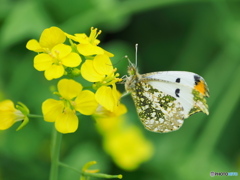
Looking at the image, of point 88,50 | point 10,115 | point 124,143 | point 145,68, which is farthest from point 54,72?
point 145,68

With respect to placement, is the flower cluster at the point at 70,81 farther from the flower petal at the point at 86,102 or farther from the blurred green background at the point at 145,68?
the blurred green background at the point at 145,68

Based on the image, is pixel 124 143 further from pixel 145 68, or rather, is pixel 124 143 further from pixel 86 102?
pixel 86 102

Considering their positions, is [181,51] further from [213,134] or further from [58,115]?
[58,115]

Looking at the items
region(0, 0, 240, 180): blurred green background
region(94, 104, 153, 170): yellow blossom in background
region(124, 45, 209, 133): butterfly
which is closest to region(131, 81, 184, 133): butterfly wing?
region(124, 45, 209, 133): butterfly

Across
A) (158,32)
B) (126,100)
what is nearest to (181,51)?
(158,32)

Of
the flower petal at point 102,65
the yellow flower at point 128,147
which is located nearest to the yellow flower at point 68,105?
the flower petal at point 102,65

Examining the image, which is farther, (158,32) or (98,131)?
(158,32)

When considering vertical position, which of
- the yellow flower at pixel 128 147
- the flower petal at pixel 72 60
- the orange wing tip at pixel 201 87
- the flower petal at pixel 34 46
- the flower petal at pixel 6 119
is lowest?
the yellow flower at pixel 128 147
